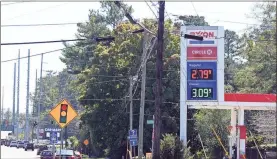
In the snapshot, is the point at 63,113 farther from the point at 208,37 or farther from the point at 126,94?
the point at 126,94

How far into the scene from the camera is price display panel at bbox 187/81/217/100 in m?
39.8

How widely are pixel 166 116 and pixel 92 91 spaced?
1026 cm

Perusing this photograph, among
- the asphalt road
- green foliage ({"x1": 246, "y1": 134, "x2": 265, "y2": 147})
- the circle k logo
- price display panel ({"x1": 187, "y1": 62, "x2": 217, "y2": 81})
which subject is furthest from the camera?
the asphalt road

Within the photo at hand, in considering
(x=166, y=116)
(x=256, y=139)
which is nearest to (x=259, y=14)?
(x=256, y=139)

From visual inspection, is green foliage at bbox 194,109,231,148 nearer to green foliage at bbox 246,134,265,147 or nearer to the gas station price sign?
green foliage at bbox 246,134,265,147

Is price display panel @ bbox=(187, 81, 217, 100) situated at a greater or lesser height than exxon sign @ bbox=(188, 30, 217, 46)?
lesser

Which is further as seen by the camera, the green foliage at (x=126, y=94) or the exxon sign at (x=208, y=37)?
the green foliage at (x=126, y=94)

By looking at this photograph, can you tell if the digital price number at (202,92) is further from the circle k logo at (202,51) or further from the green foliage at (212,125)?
the green foliage at (212,125)

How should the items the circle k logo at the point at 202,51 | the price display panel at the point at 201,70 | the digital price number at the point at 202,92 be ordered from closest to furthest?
1. the digital price number at the point at 202,92
2. the price display panel at the point at 201,70
3. the circle k logo at the point at 202,51

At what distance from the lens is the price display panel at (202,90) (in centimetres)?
3984

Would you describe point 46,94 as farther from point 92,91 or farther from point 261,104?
point 261,104

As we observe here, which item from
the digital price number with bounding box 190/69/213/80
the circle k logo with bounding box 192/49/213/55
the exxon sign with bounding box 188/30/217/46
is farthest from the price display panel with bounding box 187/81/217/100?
the exxon sign with bounding box 188/30/217/46

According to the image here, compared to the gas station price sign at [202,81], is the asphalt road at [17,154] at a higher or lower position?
lower

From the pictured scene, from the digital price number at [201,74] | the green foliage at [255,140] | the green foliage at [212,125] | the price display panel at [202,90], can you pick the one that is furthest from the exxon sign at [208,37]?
the green foliage at [212,125]
